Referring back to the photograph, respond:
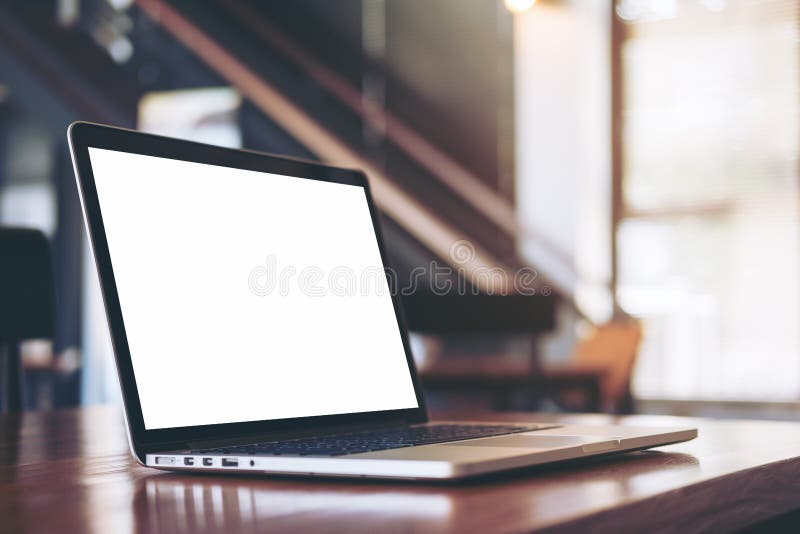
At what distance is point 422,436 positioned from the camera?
69 centimetres

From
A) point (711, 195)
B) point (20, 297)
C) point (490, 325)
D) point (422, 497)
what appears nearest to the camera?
point (422, 497)

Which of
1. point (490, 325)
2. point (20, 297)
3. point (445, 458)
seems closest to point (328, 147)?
point (490, 325)

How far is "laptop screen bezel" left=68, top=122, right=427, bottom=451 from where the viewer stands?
625mm

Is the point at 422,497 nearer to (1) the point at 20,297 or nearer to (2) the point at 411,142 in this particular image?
(1) the point at 20,297

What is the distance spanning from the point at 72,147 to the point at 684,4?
14.8 ft

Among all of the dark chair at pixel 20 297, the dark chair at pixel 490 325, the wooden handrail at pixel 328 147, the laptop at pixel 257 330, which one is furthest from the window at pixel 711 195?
the laptop at pixel 257 330

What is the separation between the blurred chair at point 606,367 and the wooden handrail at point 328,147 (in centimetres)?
93

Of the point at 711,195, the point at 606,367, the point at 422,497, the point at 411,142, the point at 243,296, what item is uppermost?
the point at 411,142

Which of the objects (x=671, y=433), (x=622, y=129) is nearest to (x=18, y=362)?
(x=671, y=433)

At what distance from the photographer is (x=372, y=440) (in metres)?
0.67

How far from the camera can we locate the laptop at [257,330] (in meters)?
0.61

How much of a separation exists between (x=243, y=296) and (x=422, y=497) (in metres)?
0.31

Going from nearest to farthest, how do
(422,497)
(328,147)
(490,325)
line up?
1. (422,497)
2. (490,325)
3. (328,147)

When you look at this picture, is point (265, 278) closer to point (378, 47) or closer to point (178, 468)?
point (178, 468)
